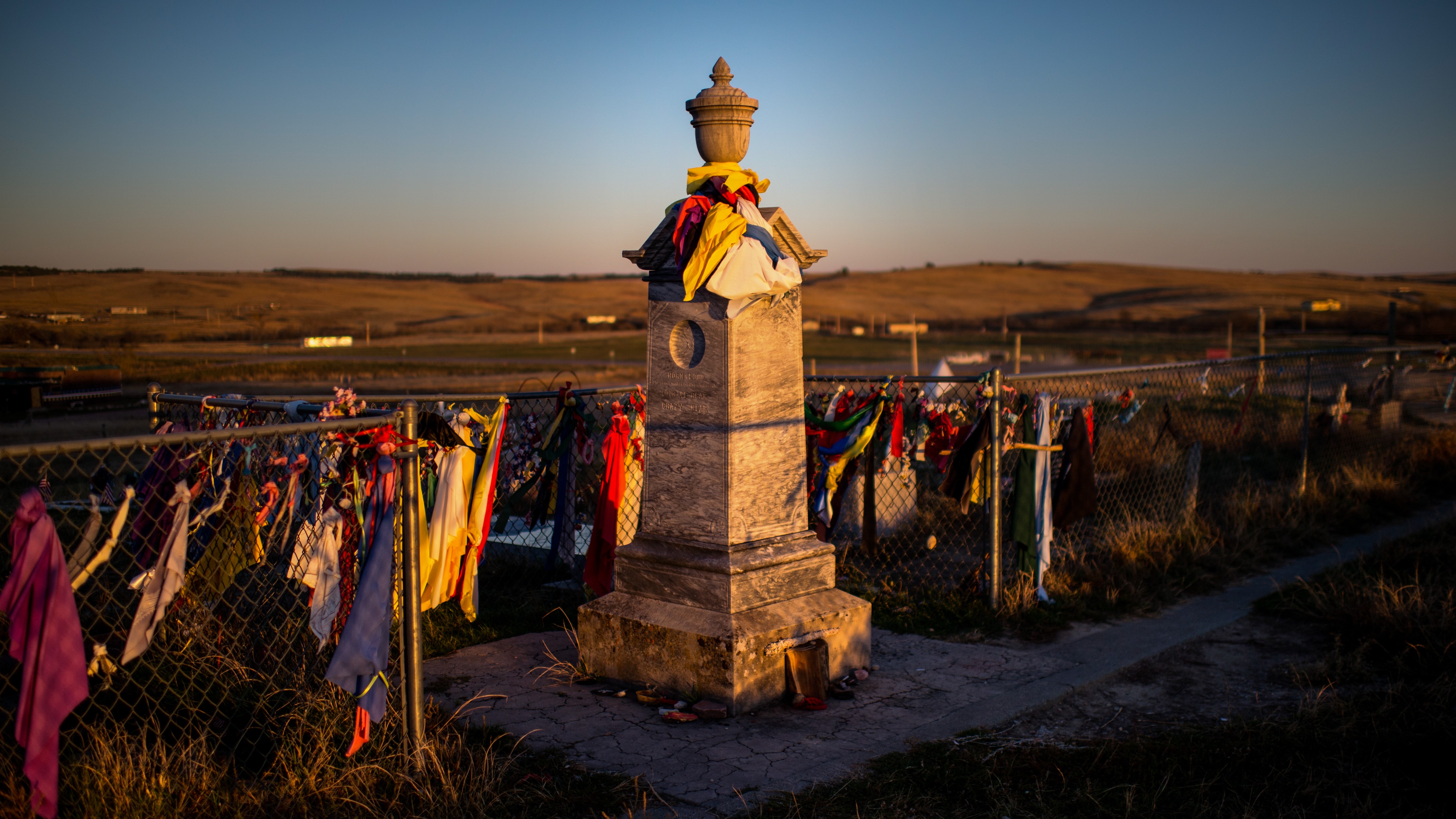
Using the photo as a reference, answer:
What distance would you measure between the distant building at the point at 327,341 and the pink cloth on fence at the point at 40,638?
63637 mm

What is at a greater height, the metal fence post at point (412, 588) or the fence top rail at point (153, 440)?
the fence top rail at point (153, 440)

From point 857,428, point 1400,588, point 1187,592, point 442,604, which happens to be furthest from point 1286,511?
point 442,604

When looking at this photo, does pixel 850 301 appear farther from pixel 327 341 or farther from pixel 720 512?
pixel 720 512

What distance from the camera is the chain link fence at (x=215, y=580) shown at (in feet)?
11.5

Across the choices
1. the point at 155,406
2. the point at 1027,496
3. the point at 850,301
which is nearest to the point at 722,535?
the point at 1027,496

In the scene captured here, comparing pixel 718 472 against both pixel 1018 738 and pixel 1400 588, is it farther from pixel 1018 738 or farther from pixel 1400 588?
pixel 1400 588

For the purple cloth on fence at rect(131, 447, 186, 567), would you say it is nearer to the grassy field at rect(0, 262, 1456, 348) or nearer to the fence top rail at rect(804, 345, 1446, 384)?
the fence top rail at rect(804, 345, 1446, 384)

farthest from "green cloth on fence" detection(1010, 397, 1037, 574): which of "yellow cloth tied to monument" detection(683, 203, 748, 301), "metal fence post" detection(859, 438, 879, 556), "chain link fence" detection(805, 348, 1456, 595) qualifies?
"yellow cloth tied to monument" detection(683, 203, 748, 301)

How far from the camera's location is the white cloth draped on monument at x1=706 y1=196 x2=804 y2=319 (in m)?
4.52

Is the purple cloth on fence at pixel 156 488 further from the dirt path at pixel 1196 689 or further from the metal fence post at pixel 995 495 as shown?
the metal fence post at pixel 995 495

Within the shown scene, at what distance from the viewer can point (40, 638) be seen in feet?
9.41

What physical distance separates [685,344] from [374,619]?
2039 millimetres

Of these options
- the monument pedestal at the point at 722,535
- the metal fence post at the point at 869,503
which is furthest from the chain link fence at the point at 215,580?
the metal fence post at the point at 869,503

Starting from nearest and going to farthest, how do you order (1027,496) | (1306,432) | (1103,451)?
(1027,496), (1306,432), (1103,451)
